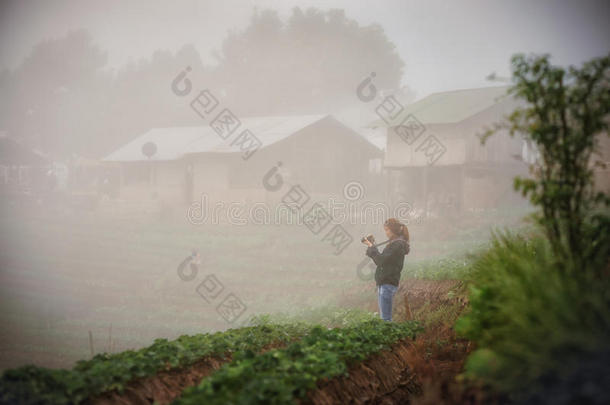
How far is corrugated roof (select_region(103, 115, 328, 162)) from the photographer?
30484mm

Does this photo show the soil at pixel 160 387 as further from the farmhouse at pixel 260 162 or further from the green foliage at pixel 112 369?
the farmhouse at pixel 260 162

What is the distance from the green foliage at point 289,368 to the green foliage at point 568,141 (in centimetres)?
234

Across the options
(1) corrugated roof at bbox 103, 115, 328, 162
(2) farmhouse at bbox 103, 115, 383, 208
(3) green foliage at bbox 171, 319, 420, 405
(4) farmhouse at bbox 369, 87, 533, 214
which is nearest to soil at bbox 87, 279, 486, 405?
(3) green foliage at bbox 171, 319, 420, 405

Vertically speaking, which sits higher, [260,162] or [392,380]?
[260,162]

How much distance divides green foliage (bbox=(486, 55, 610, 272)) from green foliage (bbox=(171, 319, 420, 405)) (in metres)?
2.34

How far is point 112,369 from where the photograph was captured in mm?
4363

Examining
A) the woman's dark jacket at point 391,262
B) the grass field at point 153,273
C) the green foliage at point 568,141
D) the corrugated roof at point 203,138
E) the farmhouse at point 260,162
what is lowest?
the grass field at point 153,273

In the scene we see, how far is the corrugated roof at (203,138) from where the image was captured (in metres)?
30.5

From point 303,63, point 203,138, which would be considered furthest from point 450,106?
point 303,63

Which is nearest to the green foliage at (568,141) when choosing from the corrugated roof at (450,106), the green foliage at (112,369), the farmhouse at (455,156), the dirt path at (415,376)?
the dirt path at (415,376)

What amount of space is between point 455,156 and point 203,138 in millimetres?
18569

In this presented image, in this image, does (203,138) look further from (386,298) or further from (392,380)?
(392,380)

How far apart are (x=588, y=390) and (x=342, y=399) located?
2.41 metres

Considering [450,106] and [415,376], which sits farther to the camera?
[450,106]
